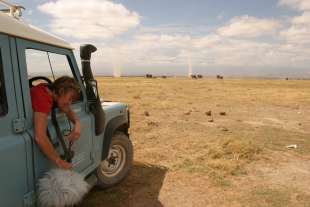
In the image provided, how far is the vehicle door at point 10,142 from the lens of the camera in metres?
2.93

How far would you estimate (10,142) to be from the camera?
3.00 meters

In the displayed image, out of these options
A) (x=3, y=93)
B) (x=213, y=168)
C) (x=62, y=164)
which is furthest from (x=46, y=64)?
(x=213, y=168)

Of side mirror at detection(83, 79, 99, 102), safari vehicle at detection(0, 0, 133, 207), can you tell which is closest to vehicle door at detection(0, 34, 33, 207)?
safari vehicle at detection(0, 0, 133, 207)

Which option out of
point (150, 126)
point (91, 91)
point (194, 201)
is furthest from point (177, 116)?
point (91, 91)

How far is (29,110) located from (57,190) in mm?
810

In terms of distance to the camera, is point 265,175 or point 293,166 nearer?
point 265,175

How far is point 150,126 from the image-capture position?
37.6ft

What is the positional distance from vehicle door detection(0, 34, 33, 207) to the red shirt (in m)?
0.19

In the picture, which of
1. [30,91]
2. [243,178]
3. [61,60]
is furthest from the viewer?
[243,178]

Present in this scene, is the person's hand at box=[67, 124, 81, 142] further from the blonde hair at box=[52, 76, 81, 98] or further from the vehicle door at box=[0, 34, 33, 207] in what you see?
the vehicle door at box=[0, 34, 33, 207]

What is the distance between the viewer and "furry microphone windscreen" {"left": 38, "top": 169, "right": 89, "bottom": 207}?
10.9 ft

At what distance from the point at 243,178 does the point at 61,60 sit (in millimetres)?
4098

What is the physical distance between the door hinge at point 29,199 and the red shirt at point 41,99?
2.55 ft

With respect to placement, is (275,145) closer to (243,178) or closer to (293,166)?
(293,166)
